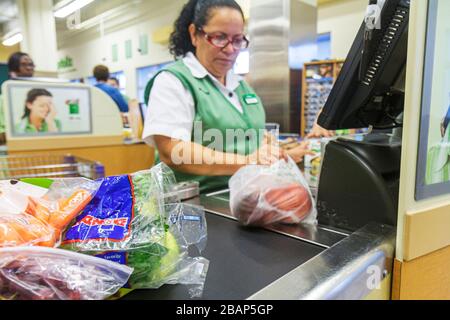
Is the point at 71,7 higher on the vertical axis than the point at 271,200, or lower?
higher

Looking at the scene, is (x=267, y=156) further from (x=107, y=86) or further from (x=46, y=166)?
(x=107, y=86)

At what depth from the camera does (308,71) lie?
454cm

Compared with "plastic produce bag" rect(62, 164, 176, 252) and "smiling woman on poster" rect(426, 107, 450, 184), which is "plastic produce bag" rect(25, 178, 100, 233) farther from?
"smiling woman on poster" rect(426, 107, 450, 184)

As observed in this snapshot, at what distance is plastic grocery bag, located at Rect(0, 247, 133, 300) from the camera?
12.1 inches

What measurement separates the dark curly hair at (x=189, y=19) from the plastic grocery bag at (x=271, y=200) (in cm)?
69

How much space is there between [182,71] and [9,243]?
86 cm

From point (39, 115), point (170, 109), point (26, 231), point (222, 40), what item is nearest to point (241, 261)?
point (26, 231)

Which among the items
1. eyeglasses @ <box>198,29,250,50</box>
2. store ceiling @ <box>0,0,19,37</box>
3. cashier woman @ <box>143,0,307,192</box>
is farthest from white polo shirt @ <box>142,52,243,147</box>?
store ceiling @ <box>0,0,19,37</box>

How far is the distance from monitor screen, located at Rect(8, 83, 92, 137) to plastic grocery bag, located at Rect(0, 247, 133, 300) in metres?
2.05

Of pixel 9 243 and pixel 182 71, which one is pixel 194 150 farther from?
pixel 9 243

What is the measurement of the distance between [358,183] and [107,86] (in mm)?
2872

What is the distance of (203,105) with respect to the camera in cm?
112

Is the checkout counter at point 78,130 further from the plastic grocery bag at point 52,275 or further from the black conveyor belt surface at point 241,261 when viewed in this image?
the plastic grocery bag at point 52,275
